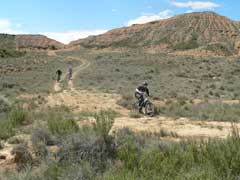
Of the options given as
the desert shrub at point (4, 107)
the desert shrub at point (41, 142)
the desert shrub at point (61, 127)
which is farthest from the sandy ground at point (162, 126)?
the desert shrub at point (4, 107)

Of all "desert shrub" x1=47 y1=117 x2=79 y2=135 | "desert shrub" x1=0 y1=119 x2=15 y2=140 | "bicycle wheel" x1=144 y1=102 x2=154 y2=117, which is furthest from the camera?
"bicycle wheel" x1=144 y1=102 x2=154 y2=117

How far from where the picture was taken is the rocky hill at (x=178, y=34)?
411 feet

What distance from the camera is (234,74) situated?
4425 centimetres

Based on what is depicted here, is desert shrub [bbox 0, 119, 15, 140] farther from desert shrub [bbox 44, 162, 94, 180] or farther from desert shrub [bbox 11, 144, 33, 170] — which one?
desert shrub [bbox 44, 162, 94, 180]

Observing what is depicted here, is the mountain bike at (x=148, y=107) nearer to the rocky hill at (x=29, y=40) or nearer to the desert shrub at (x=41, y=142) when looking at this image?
the desert shrub at (x=41, y=142)

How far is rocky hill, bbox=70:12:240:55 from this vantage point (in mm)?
125375

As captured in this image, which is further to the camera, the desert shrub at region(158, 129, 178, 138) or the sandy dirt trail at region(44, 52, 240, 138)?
the sandy dirt trail at region(44, 52, 240, 138)

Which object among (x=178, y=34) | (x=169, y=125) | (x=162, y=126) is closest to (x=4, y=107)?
(x=162, y=126)

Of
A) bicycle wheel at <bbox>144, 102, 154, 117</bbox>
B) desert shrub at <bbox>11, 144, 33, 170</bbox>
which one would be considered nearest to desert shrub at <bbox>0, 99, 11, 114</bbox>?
bicycle wheel at <bbox>144, 102, 154, 117</bbox>

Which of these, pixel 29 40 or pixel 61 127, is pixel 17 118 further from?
pixel 29 40

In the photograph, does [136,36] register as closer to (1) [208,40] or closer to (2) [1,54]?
(1) [208,40]

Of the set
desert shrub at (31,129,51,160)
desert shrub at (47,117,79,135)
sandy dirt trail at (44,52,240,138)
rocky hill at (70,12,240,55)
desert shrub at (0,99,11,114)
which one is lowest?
sandy dirt trail at (44,52,240,138)

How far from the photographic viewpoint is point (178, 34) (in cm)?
13612

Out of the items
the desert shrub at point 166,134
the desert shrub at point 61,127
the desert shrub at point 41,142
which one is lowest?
the desert shrub at point 166,134
